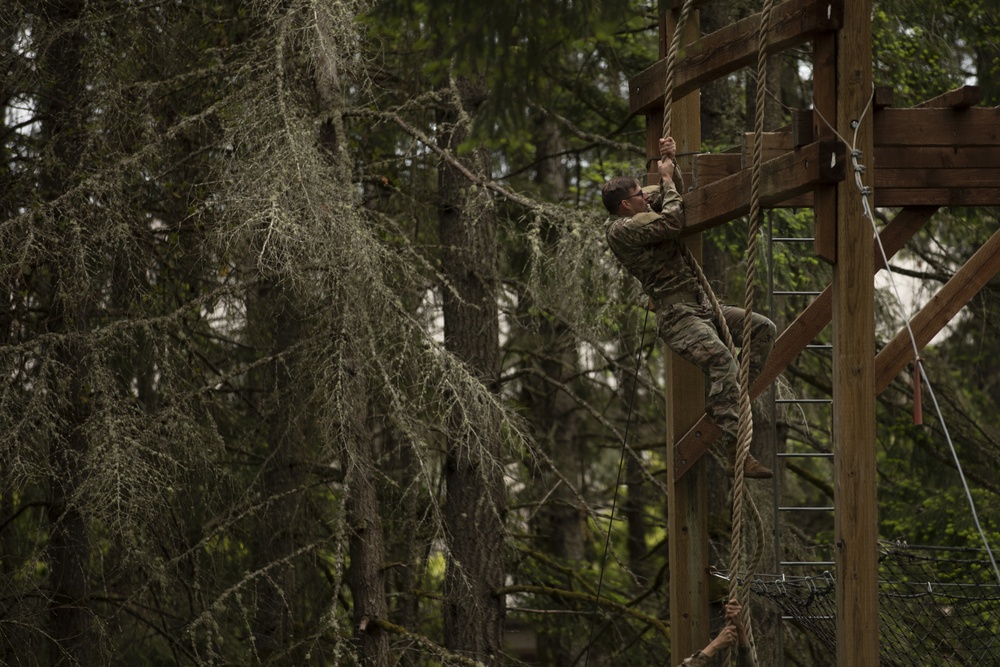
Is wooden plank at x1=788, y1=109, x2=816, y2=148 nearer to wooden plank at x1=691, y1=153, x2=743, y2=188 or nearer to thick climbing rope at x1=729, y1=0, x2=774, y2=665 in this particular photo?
thick climbing rope at x1=729, y1=0, x2=774, y2=665

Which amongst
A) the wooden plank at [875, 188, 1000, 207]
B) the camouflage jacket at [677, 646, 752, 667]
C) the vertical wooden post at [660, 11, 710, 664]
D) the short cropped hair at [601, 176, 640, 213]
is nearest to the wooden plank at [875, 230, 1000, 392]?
the wooden plank at [875, 188, 1000, 207]

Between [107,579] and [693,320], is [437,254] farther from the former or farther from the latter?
[693,320]

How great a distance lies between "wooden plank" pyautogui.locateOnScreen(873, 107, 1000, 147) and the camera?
16.6 feet

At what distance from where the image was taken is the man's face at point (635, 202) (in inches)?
203

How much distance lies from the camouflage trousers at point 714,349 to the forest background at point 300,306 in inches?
26.4

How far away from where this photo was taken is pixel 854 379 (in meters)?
4.26

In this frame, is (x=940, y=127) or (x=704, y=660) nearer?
(x=704, y=660)

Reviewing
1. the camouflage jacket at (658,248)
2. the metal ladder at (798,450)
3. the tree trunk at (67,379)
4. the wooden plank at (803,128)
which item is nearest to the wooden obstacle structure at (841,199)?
the wooden plank at (803,128)

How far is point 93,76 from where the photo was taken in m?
7.61

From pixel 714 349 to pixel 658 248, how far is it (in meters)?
0.51

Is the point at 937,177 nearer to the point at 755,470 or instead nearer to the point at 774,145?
the point at 774,145

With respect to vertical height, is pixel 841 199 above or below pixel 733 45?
below

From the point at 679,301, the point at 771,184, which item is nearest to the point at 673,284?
the point at 679,301

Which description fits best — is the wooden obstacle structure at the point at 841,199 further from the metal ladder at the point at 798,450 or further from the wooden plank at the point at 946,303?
the metal ladder at the point at 798,450
